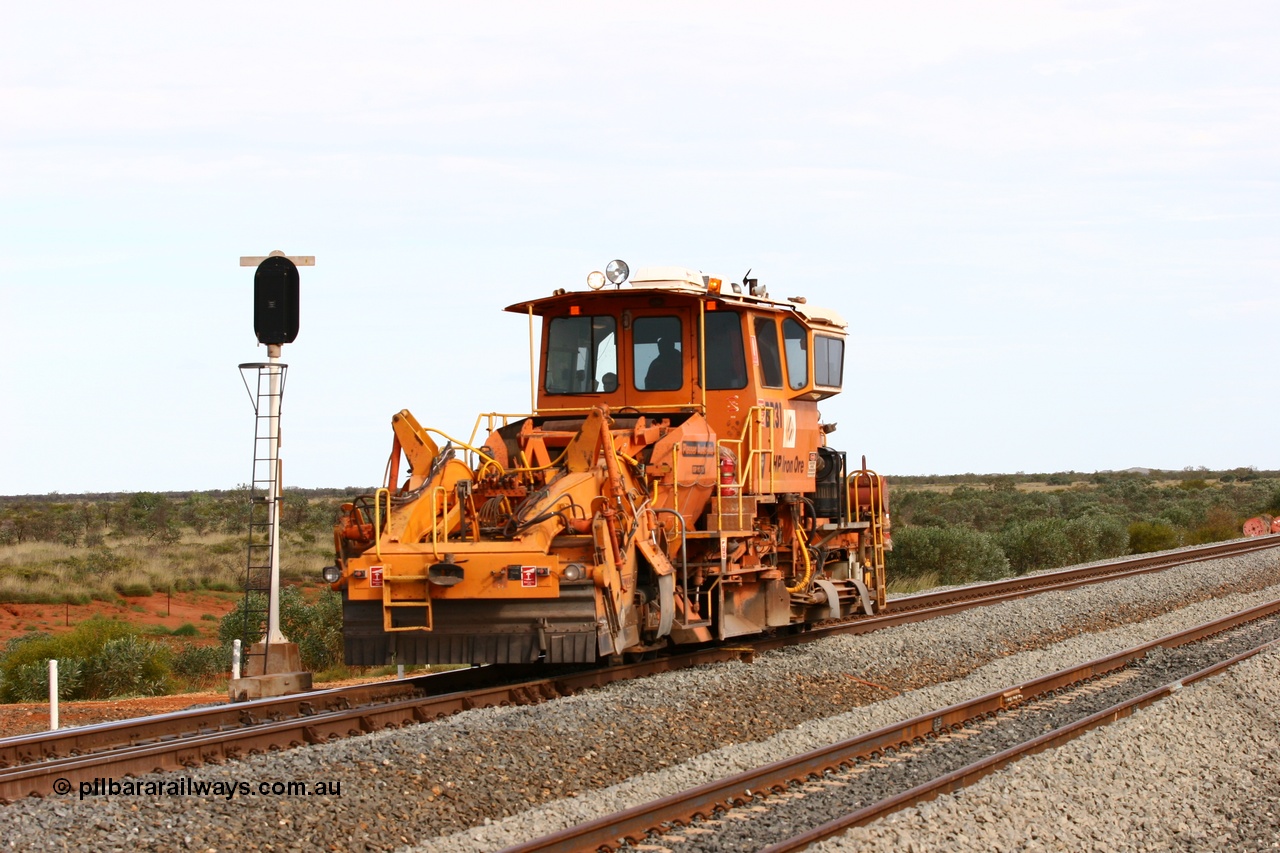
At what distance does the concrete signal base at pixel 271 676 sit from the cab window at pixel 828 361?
6.41m

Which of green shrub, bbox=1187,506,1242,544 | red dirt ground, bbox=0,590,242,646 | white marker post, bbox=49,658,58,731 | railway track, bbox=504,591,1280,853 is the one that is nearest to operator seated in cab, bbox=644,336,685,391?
railway track, bbox=504,591,1280,853

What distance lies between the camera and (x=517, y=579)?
11.0 meters

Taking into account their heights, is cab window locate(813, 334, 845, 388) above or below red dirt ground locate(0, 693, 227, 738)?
above

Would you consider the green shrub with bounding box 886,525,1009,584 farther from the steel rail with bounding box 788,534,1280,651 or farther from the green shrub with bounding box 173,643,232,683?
the green shrub with bounding box 173,643,232,683

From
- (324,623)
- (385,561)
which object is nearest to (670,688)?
(385,561)

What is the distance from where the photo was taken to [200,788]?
810 cm

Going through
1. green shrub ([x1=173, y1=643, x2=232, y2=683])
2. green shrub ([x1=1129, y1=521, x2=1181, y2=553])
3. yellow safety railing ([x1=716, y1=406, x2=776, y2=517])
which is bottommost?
green shrub ([x1=173, y1=643, x2=232, y2=683])

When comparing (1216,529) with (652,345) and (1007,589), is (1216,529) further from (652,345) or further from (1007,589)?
(652,345)

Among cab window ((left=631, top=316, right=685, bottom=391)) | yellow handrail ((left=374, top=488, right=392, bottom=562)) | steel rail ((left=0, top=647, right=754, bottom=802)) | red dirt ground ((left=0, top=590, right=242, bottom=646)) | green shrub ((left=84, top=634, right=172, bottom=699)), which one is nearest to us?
steel rail ((left=0, top=647, right=754, bottom=802))

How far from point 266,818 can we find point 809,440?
9615 millimetres

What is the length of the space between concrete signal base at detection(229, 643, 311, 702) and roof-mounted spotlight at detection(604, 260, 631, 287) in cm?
487

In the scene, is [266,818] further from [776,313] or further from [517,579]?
[776,313]

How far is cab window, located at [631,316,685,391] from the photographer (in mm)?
14109

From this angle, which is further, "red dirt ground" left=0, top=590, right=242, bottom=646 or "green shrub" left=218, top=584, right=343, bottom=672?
"red dirt ground" left=0, top=590, right=242, bottom=646
